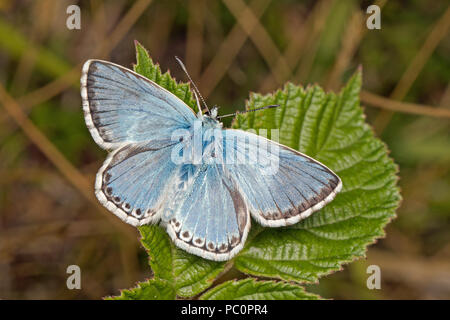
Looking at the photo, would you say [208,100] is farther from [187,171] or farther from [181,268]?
[181,268]

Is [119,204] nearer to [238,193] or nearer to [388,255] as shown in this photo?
[238,193]

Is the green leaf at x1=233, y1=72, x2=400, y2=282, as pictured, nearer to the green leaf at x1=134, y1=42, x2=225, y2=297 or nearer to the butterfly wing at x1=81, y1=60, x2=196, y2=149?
the green leaf at x1=134, y1=42, x2=225, y2=297

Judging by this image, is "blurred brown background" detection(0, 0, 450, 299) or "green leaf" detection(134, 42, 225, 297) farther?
"blurred brown background" detection(0, 0, 450, 299)

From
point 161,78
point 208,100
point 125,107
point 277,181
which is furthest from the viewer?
point 208,100

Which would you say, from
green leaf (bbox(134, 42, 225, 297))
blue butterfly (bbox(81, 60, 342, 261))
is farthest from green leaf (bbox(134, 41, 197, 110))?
blue butterfly (bbox(81, 60, 342, 261))

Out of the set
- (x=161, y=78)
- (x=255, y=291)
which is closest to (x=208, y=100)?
(x=161, y=78)
